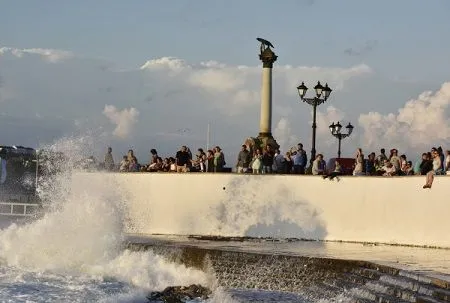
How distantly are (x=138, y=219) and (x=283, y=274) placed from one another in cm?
1102

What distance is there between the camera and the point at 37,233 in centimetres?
2555

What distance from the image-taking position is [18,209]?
36969 millimetres

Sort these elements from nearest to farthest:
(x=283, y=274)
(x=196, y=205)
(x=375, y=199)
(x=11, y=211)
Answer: (x=283, y=274) < (x=375, y=199) < (x=196, y=205) < (x=11, y=211)

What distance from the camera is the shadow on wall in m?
25.2

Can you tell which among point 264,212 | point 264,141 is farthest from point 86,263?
point 264,141

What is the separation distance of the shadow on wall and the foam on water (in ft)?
10.1

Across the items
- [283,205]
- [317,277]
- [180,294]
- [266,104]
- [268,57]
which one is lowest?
[180,294]

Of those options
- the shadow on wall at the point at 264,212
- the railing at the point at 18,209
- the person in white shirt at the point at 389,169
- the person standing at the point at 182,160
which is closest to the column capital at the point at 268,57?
the person standing at the point at 182,160

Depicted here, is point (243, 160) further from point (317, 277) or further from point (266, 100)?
point (317, 277)

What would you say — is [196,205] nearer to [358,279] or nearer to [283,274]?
[283,274]

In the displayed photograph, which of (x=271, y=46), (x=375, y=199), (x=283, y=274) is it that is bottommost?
(x=283, y=274)

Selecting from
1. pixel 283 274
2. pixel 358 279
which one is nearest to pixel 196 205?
pixel 283 274

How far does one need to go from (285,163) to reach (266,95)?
636 cm

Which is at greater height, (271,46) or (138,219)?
(271,46)
